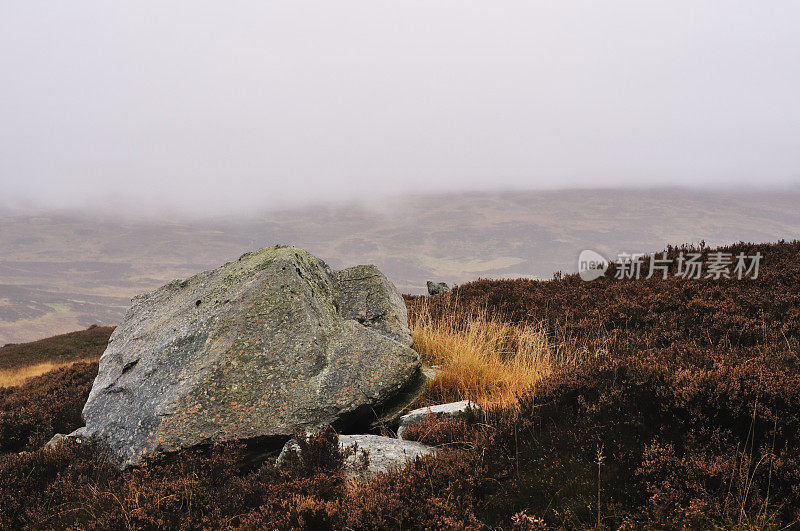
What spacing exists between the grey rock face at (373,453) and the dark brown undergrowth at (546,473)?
172mm

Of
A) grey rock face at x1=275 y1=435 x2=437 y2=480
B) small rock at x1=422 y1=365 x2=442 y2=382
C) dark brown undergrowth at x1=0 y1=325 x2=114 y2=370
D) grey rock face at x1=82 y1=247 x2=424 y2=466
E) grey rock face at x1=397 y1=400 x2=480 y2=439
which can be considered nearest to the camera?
grey rock face at x1=275 y1=435 x2=437 y2=480

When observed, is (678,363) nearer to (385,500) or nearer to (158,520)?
(385,500)

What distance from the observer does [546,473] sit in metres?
3.53

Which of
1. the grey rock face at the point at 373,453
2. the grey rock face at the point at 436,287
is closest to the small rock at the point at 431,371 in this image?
the grey rock face at the point at 373,453

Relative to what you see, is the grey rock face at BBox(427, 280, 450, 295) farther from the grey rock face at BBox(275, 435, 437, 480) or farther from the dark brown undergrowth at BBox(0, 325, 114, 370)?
the dark brown undergrowth at BBox(0, 325, 114, 370)

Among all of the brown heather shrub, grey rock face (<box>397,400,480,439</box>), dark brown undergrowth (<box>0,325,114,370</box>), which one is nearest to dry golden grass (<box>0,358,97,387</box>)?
dark brown undergrowth (<box>0,325,114,370</box>)

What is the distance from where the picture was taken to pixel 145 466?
464cm

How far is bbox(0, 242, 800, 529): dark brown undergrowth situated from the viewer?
121 inches

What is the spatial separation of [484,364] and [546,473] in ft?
12.4

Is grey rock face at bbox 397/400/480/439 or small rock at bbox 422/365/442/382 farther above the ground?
grey rock face at bbox 397/400/480/439

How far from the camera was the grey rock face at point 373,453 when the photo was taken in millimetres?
4086

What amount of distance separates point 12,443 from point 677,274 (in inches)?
584

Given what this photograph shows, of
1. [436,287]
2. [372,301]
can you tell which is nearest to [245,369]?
[372,301]

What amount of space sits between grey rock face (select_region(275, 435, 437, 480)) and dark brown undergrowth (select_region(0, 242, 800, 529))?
0.17m
